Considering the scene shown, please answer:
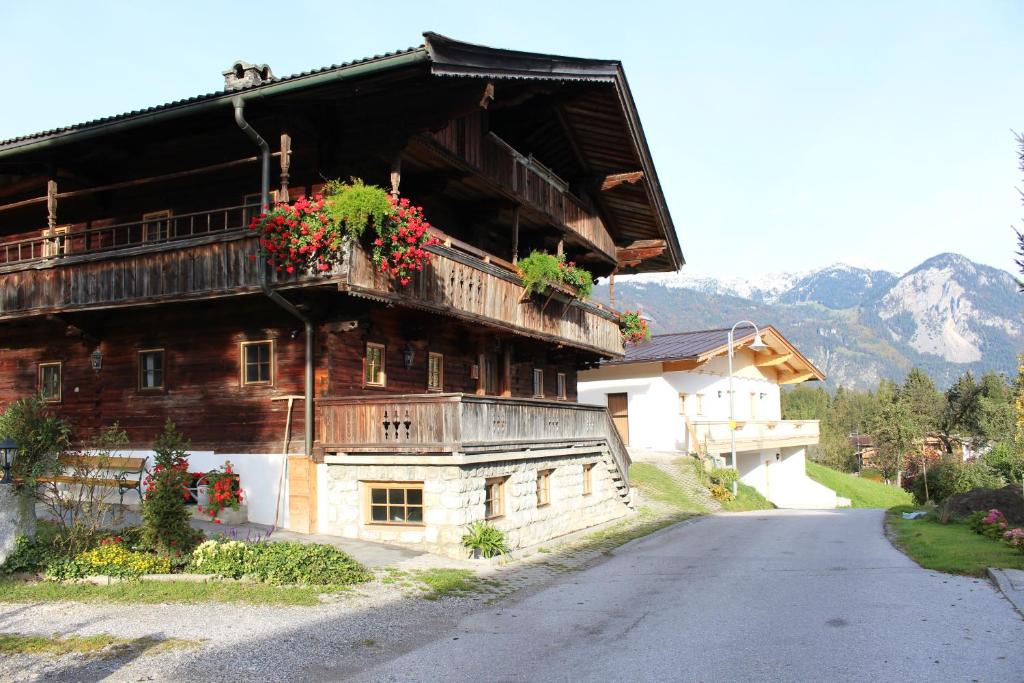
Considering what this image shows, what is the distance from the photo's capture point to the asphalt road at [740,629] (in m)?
9.36

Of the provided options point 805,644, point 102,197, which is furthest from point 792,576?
point 102,197

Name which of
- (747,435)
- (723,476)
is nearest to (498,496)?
(723,476)

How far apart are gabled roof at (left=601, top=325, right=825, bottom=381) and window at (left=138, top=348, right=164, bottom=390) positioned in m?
17.4

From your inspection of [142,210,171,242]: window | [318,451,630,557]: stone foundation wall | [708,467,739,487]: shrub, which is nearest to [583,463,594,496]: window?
[318,451,630,557]: stone foundation wall

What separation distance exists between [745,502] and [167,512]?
27.0m

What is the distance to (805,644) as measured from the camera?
34.3 feet

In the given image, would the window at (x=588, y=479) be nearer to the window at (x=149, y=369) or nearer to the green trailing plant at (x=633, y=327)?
the green trailing plant at (x=633, y=327)

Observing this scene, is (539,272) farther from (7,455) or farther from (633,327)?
(7,455)

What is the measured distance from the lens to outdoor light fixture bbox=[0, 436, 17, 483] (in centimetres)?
1268

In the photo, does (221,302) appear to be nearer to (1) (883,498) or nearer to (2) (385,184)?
(2) (385,184)

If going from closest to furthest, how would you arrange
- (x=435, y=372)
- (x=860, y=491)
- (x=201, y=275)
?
1. (x=201, y=275)
2. (x=435, y=372)
3. (x=860, y=491)

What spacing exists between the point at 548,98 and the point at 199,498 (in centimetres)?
A: 1263

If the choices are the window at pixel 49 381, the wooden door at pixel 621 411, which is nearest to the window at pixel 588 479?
the window at pixel 49 381

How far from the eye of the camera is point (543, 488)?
21.3 m
